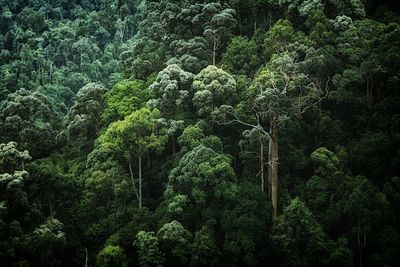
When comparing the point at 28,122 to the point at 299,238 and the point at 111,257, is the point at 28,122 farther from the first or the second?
the point at 299,238

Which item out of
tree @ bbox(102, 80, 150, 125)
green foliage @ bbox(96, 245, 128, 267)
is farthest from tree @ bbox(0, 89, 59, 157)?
green foliage @ bbox(96, 245, 128, 267)

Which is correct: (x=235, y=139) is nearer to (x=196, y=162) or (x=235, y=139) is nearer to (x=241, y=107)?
(x=241, y=107)

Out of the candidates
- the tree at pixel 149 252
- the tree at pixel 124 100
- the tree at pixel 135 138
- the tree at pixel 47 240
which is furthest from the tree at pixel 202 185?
the tree at pixel 124 100

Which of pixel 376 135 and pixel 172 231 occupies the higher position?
pixel 376 135

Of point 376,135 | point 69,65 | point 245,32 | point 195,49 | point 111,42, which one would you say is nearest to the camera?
point 376,135

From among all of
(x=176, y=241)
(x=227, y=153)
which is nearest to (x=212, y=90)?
(x=227, y=153)

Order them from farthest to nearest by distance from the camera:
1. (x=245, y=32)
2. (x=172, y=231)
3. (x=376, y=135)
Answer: (x=245, y=32), (x=376, y=135), (x=172, y=231)

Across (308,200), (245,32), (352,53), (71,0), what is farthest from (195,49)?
(71,0)

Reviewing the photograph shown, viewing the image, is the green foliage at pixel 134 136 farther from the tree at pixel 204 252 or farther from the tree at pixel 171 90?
the tree at pixel 204 252
